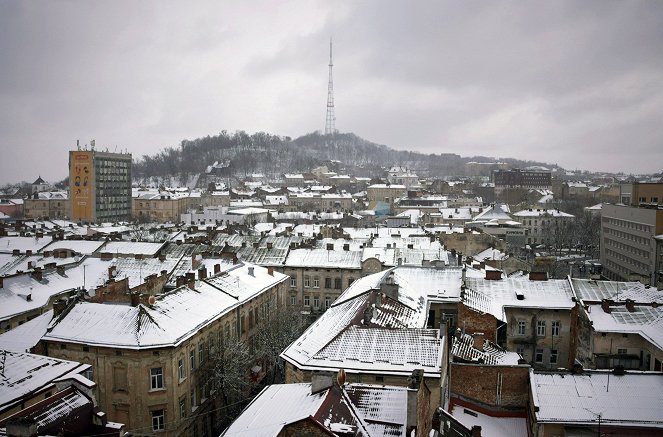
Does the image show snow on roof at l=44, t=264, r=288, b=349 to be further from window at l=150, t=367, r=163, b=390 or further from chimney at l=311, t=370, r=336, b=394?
chimney at l=311, t=370, r=336, b=394

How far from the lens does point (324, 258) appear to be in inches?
2057

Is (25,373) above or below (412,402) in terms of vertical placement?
below

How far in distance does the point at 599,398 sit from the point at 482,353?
6169 mm

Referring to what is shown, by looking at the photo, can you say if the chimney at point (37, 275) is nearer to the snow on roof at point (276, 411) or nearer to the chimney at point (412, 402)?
the snow on roof at point (276, 411)

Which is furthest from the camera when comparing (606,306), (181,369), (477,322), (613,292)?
(613,292)

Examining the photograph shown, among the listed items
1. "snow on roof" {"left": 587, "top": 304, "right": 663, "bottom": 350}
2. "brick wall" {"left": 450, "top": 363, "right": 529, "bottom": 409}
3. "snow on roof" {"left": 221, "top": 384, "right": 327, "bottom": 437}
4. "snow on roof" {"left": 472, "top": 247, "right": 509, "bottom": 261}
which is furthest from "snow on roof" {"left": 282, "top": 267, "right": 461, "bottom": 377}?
"snow on roof" {"left": 472, "top": 247, "right": 509, "bottom": 261}

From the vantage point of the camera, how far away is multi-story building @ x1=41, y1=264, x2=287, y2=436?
25.1 metres

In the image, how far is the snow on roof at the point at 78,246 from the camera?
174ft

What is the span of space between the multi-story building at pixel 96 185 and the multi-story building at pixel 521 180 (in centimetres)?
11861

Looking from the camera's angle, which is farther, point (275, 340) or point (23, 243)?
point (23, 243)

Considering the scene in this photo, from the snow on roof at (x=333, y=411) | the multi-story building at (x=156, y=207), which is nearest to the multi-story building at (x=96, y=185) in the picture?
the multi-story building at (x=156, y=207)

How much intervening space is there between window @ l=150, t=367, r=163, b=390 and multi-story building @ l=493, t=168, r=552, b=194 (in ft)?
547

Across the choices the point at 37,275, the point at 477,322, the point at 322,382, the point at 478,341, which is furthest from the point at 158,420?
the point at 37,275

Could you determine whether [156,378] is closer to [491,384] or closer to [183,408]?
[183,408]
